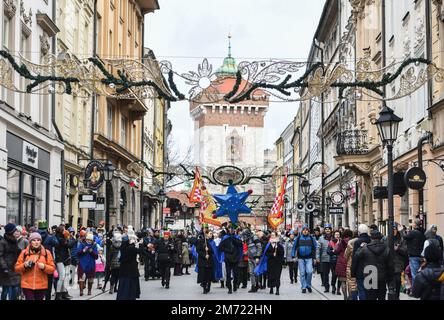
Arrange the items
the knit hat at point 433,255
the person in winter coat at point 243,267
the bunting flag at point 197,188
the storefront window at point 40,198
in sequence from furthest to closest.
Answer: the bunting flag at point 197,188 → the storefront window at point 40,198 → the person in winter coat at point 243,267 → the knit hat at point 433,255

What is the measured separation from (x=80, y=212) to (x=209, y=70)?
19221mm

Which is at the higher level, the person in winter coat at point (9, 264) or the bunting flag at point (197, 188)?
the bunting flag at point (197, 188)

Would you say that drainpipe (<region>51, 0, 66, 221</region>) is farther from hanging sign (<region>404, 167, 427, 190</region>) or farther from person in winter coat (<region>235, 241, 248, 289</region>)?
hanging sign (<region>404, 167, 427, 190</region>)

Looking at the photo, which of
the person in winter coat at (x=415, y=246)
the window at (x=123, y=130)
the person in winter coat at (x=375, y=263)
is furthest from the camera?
the window at (x=123, y=130)

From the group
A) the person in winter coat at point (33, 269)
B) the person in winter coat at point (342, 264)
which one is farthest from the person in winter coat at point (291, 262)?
the person in winter coat at point (33, 269)

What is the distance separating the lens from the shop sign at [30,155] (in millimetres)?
27256

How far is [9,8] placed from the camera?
25531 millimetres

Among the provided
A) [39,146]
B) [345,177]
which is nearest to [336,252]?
[39,146]

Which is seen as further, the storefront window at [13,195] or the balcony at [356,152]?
the balcony at [356,152]

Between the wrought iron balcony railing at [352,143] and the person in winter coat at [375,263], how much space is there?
2239 cm

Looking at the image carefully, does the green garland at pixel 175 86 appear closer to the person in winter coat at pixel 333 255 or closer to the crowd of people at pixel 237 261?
the crowd of people at pixel 237 261

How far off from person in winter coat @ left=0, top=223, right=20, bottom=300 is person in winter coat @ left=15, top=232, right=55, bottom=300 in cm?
83
